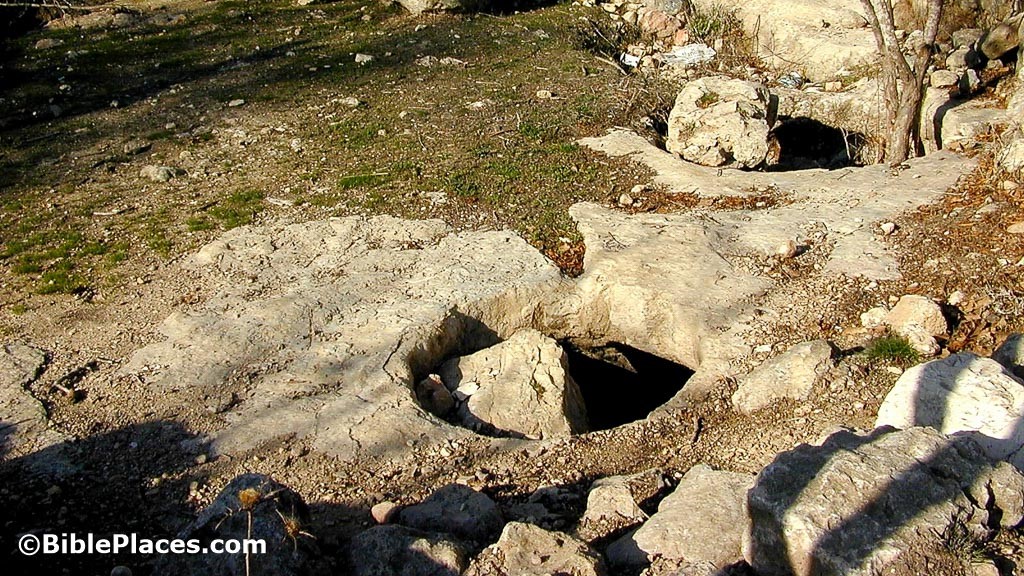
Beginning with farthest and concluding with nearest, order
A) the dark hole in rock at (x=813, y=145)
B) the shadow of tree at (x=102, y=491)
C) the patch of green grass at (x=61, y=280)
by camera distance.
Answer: the dark hole in rock at (x=813, y=145), the patch of green grass at (x=61, y=280), the shadow of tree at (x=102, y=491)

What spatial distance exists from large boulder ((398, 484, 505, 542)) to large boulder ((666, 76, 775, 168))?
4980mm

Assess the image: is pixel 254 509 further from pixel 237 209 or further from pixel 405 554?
pixel 237 209

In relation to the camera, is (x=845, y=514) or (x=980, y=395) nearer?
(x=845, y=514)

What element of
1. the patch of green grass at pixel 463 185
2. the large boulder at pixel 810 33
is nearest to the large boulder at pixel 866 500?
the patch of green grass at pixel 463 185

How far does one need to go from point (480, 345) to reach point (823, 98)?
5.60m

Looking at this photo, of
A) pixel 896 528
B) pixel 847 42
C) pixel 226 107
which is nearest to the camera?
pixel 896 528

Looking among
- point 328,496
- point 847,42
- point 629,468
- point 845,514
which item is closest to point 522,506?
point 629,468

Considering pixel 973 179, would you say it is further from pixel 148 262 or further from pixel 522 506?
pixel 148 262

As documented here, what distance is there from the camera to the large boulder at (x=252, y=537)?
329 cm

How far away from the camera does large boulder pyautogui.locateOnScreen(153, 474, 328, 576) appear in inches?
130

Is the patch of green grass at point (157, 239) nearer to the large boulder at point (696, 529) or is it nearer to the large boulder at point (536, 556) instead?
the large boulder at point (536, 556)

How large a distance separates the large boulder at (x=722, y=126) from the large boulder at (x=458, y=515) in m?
4.98

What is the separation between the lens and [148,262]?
260 inches

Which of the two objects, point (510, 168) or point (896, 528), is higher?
point (896, 528)
